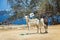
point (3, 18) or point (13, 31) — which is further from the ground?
point (3, 18)

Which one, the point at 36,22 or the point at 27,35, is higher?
the point at 36,22

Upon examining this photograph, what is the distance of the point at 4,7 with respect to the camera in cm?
290

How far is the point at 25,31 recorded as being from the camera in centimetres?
289

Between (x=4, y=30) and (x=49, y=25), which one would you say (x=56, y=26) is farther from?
(x=4, y=30)

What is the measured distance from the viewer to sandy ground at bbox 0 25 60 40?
9.23 ft

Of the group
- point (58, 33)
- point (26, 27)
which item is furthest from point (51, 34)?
point (26, 27)

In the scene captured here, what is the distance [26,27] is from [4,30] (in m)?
0.34

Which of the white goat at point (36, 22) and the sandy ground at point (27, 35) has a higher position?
the white goat at point (36, 22)

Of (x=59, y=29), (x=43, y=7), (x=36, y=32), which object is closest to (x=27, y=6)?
(x=43, y=7)

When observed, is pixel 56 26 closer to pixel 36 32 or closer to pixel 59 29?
pixel 59 29

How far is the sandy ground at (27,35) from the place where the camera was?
2.81 m

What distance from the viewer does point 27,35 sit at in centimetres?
288

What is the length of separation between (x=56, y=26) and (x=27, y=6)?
1.84ft

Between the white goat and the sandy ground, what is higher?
the white goat
